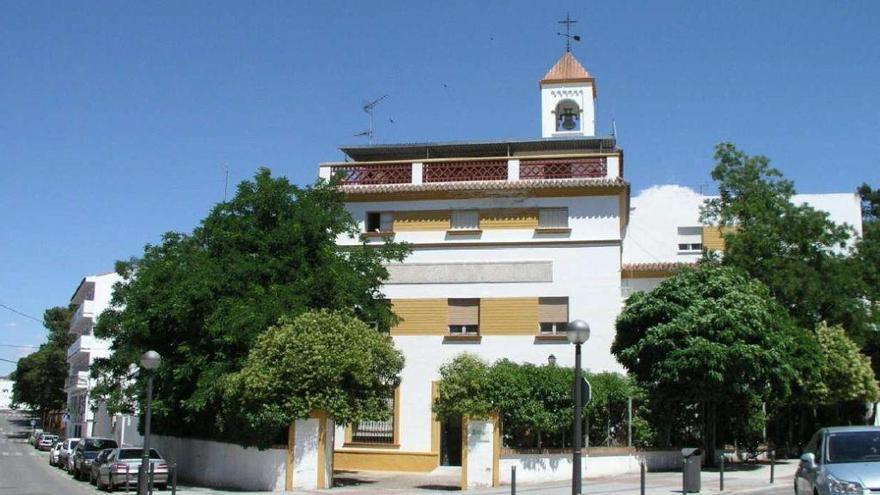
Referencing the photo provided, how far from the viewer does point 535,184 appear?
103 ft

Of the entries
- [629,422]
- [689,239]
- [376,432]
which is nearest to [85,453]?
[376,432]

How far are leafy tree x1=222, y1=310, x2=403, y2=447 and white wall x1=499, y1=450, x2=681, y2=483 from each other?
4103mm

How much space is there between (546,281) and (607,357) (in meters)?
3.33

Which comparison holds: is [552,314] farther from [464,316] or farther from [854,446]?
[854,446]

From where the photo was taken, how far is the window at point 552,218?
1249 inches

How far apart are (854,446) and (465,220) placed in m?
20.1

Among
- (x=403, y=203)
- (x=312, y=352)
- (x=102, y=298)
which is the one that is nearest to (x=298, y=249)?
(x=312, y=352)

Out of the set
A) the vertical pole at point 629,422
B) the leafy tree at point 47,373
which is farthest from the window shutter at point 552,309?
the leafy tree at point 47,373

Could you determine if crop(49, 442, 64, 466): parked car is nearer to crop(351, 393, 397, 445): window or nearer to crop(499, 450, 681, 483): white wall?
crop(351, 393, 397, 445): window

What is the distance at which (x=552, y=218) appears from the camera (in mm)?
31844

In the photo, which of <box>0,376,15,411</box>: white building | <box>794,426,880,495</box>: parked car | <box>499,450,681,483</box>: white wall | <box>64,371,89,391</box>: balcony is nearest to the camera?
<box>794,426,880,495</box>: parked car

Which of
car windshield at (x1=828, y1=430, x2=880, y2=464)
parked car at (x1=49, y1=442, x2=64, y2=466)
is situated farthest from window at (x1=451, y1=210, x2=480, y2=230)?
parked car at (x1=49, y1=442, x2=64, y2=466)

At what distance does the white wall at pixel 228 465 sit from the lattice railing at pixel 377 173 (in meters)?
10.8

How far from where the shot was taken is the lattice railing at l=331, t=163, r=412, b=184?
3331 cm
